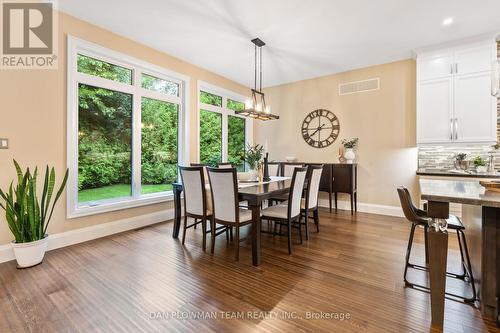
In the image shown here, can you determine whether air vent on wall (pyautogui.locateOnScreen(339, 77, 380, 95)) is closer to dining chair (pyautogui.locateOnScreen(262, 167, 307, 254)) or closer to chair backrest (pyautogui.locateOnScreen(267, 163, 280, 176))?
chair backrest (pyautogui.locateOnScreen(267, 163, 280, 176))

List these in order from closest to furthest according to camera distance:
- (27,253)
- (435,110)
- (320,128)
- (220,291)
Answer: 1. (220,291)
2. (27,253)
3. (435,110)
4. (320,128)

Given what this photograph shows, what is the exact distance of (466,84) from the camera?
12.5 ft

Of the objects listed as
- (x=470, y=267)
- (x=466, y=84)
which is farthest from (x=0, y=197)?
(x=466, y=84)

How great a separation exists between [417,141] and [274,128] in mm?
3191

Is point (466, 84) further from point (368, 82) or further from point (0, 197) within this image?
point (0, 197)

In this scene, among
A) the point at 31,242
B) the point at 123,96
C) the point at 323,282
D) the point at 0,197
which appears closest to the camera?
the point at 323,282

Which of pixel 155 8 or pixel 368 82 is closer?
pixel 155 8

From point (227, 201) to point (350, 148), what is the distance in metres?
3.39

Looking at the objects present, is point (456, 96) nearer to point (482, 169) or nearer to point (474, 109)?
point (474, 109)

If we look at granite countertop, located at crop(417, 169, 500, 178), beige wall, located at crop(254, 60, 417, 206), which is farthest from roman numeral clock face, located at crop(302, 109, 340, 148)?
granite countertop, located at crop(417, 169, 500, 178)

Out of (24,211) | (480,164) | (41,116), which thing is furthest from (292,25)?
(24,211)

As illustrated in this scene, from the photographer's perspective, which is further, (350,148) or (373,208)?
(350,148)

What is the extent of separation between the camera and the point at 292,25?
3311mm

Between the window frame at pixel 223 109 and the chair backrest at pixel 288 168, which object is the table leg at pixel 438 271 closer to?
the chair backrest at pixel 288 168
